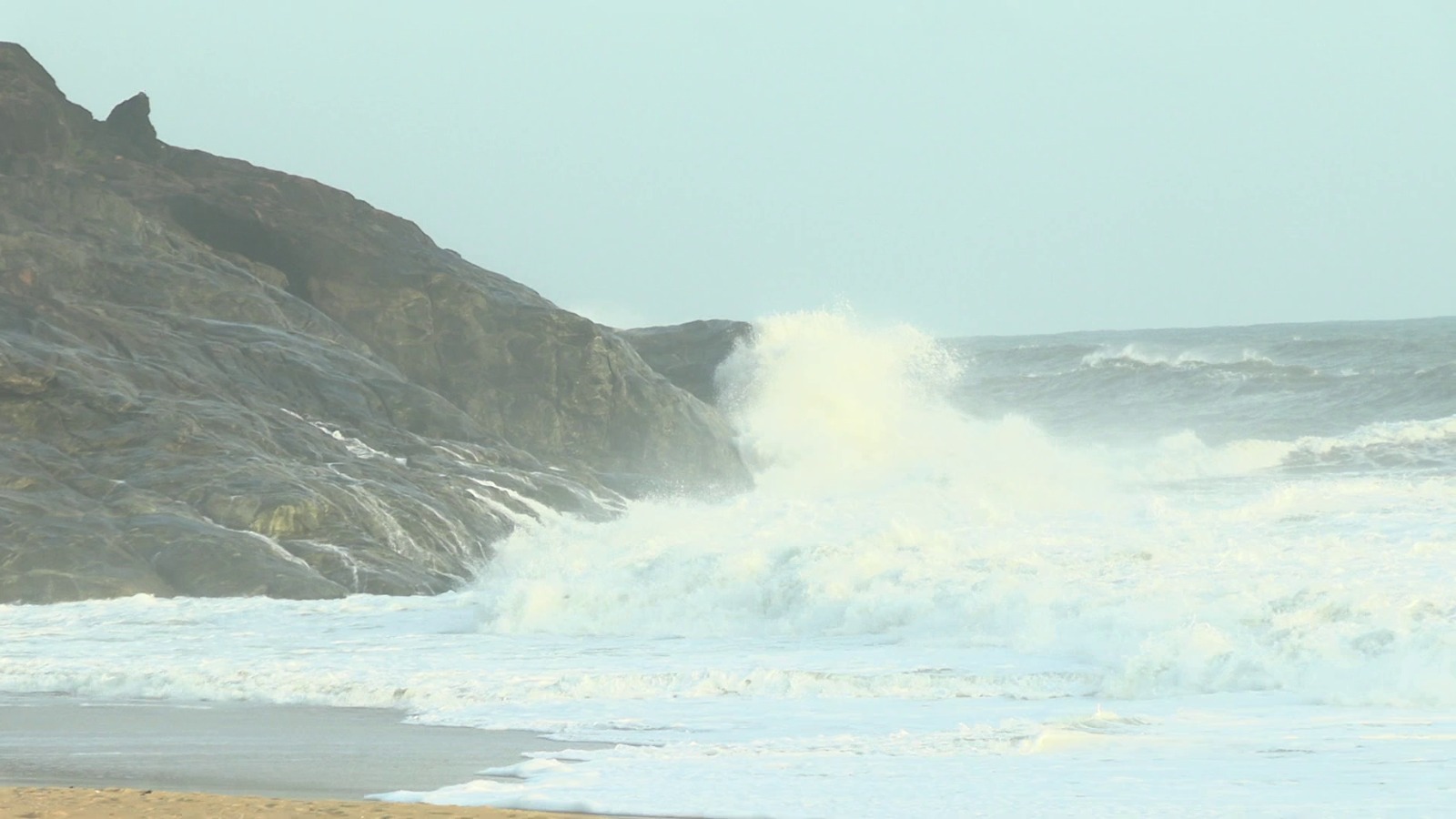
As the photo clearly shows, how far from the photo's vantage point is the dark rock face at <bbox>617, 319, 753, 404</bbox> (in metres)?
28.5

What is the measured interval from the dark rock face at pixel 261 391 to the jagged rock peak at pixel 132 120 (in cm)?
3

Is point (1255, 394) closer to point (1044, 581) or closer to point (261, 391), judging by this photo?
point (261, 391)

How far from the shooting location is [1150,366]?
45344 mm

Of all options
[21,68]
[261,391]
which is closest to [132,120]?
[21,68]

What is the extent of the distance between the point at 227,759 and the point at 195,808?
1.47 m

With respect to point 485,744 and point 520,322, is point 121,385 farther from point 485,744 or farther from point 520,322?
point 485,744

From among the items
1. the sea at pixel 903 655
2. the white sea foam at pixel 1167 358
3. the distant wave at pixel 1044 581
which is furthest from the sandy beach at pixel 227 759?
the white sea foam at pixel 1167 358

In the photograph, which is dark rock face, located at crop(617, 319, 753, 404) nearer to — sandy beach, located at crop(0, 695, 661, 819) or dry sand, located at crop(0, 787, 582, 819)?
sandy beach, located at crop(0, 695, 661, 819)

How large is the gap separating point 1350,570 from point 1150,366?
3538 centimetres

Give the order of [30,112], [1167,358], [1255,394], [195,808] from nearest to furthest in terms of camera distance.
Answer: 1. [195,808]
2. [30,112]
3. [1255,394]
4. [1167,358]

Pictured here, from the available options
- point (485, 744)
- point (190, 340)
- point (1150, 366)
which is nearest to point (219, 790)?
point (485, 744)

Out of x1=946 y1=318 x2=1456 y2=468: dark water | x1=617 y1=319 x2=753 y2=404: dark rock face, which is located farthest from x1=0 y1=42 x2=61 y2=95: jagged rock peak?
x1=946 y1=318 x2=1456 y2=468: dark water

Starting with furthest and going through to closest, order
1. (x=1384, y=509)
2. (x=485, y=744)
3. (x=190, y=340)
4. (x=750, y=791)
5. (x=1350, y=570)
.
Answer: (x=190, y=340), (x=1384, y=509), (x=1350, y=570), (x=485, y=744), (x=750, y=791)

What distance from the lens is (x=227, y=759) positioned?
7352 millimetres
